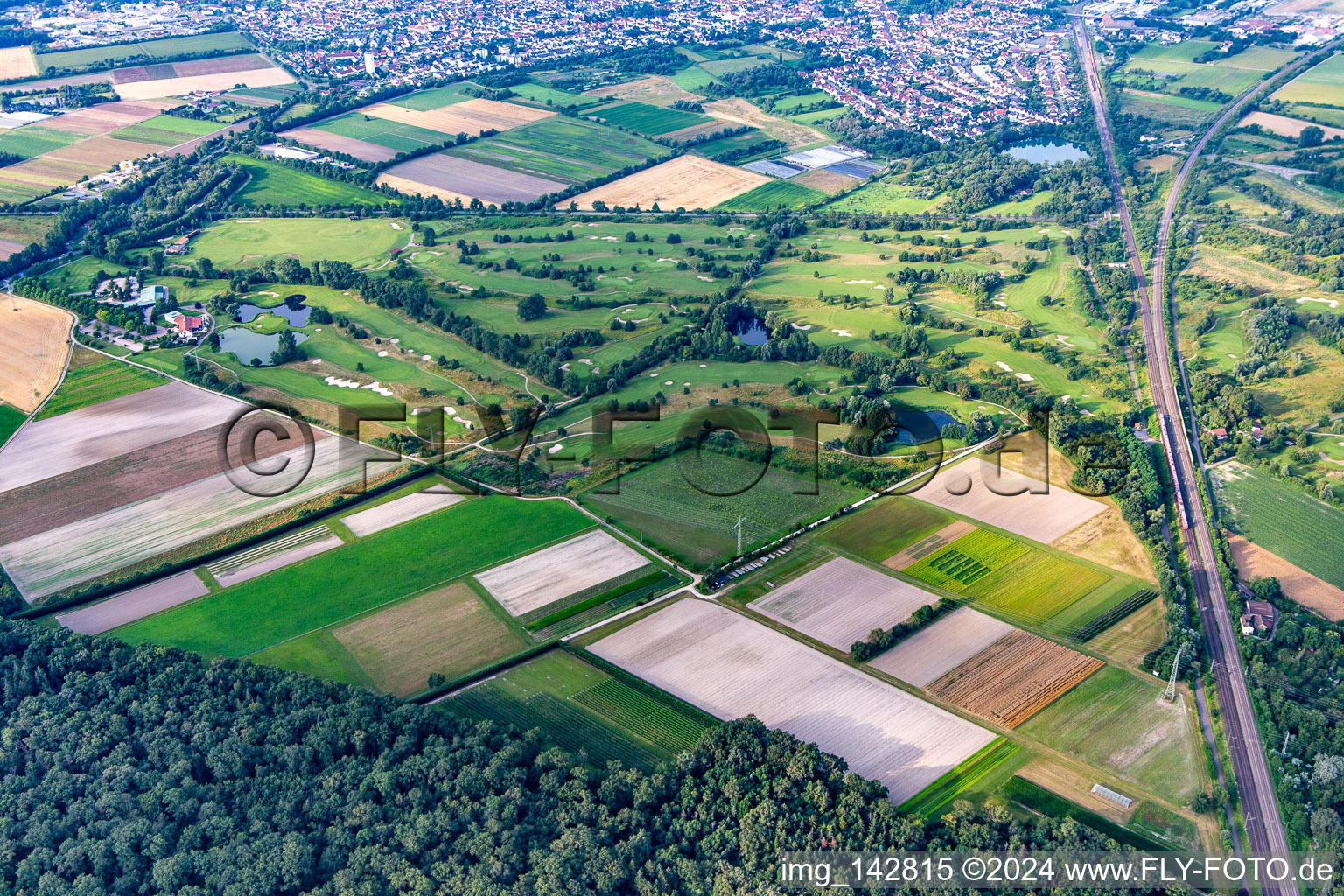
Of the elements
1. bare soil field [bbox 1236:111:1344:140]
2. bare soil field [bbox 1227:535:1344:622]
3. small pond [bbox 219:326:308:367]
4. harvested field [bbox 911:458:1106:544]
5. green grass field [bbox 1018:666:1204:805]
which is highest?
bare soil field [bbox 1236:111:1344:140]

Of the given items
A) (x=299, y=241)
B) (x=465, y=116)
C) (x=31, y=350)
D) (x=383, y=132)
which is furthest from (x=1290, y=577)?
(x=465, y=116)

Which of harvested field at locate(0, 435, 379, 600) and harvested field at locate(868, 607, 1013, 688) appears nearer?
harvested field at locate(868, 607, 1013, 688)

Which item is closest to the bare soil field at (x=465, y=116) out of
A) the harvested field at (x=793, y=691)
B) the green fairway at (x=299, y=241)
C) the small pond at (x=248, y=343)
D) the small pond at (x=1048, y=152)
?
the green fairway at (x=299, y=241)

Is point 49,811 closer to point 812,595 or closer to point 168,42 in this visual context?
point 812,595

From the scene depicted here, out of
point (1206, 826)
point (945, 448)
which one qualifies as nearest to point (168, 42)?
point (945, 448)

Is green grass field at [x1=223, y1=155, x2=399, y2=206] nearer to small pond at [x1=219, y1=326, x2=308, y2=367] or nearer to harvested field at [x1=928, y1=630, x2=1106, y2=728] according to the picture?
small pond at [x1=219, y1=326, x2=308, y2=367]

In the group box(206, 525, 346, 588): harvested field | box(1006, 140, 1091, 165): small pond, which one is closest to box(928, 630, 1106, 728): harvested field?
box(206, 525, 346, 588): harvested field

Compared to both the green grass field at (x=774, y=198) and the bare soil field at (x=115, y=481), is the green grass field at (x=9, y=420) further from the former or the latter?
the green grass field at (x=774, y=198)
